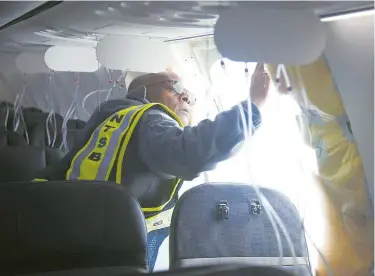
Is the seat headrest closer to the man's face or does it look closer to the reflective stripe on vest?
the reflective stripe on vest

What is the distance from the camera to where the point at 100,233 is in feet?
4.29

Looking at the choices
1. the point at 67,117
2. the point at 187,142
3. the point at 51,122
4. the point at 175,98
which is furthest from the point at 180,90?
the point at 51,122

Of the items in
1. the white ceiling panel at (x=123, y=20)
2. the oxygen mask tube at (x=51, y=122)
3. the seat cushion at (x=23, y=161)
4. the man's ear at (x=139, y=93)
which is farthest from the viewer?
the oxygen mask tube at (x=51, y=122)

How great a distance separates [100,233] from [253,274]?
0.55 metres

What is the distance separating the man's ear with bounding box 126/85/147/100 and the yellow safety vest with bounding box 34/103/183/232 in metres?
0.05

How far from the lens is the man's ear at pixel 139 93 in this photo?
1529 millimetres

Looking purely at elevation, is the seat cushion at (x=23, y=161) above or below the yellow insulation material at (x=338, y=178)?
above

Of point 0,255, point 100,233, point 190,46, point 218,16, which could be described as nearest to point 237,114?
point 218,16

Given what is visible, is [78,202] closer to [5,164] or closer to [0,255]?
[0,255]

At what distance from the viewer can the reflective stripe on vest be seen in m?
1.45

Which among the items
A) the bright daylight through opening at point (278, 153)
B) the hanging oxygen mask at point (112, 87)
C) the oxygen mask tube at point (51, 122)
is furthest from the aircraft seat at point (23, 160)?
the bright daylight through opening at point (278, 153)

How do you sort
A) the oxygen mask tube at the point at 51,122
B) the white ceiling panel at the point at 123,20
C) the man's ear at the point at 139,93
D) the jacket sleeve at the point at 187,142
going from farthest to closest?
the oxygen mask tube at the point at 51,122 → the man's ear at the point at 139,93 → the jacket sleeve at the point at 187,142 → the white ceiling panel at the point at 123,20

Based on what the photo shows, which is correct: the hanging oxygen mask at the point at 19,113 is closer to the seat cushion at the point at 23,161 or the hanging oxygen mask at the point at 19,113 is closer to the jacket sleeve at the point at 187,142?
the seat cushion at the point at 23,161

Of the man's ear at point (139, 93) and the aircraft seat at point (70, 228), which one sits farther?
the man's ear at point (139, 93)
